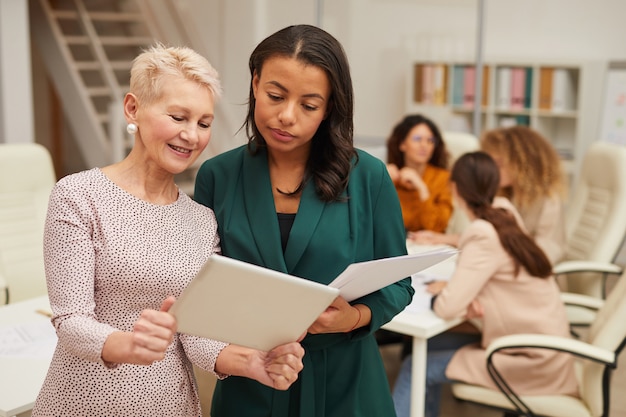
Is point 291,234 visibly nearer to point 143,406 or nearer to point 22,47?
point 143,406

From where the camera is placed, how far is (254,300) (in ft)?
4.07

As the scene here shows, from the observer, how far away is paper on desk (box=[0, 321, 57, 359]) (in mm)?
2252

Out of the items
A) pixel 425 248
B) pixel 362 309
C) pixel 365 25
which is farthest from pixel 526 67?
pixel 362 309

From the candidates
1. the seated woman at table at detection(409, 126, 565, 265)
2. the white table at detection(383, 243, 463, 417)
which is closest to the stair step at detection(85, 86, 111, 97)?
the seated woman at table at detection(409, 126, 565, 265)

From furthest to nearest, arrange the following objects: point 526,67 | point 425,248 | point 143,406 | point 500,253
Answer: point 526,67, point 425,248, point 500,253, point 143,406

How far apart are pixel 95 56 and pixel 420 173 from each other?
4.15 metres

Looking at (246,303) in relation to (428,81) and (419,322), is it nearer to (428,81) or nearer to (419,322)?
(419,322)

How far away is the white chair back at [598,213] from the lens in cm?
375

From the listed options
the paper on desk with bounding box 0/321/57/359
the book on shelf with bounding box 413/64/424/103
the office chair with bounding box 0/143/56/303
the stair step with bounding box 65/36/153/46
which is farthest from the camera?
the stair step with bounding box 65/36/153/46

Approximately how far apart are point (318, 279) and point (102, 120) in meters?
5.83

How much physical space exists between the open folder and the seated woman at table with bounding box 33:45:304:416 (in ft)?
0.30

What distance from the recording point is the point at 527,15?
21.5ft

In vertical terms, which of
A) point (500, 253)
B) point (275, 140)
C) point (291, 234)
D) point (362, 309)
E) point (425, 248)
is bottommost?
point (425, 248)

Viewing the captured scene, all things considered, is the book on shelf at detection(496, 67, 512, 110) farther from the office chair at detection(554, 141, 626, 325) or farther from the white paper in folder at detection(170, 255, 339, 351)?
the white paper in folder at detection(170, 255, 339, 351)
